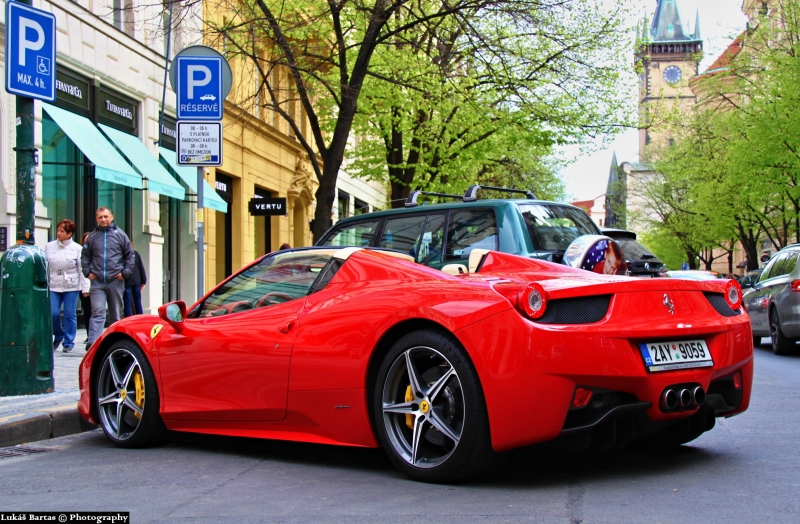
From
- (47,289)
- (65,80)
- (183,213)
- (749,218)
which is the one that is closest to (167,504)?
(47,289)

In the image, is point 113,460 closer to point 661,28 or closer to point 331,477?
point 331,477

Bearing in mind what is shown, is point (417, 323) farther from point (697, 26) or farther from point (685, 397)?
point (697, 26)

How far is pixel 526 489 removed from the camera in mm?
4449

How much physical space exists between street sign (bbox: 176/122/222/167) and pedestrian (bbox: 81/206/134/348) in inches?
112

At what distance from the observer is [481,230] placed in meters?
8.99

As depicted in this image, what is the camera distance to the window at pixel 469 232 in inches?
351

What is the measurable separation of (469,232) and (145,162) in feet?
36.7

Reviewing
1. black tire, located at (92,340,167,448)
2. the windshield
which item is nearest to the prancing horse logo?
black tire, located at (92,340,167,448)

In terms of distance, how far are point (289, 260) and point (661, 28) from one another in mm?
148438

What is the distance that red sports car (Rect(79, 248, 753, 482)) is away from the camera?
14.3 ft

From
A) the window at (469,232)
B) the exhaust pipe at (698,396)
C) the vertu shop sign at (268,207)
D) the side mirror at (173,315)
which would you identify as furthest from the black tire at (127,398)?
the vertu shop sign at (268,207)

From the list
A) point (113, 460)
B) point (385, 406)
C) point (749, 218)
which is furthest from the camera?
point (749, 218)

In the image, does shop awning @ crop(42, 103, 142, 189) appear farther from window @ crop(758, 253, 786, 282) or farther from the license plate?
the license plate

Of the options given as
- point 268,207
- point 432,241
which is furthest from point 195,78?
point 268,207
